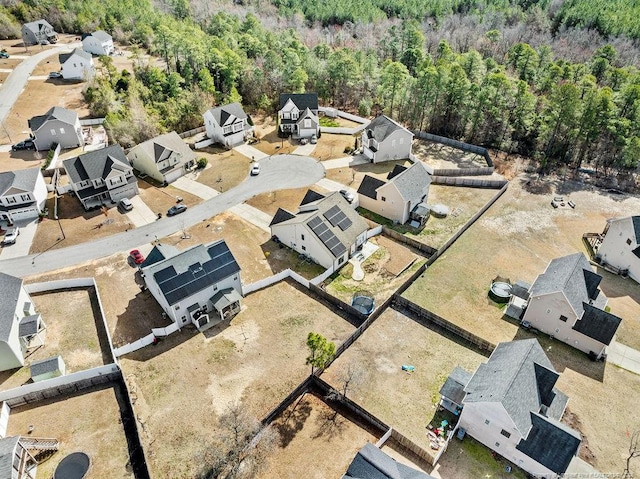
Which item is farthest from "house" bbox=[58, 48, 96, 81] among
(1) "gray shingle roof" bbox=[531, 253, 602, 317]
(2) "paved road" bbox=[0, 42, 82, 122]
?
(1) "gray shingle roof" bbox=[531, 253, 602, 317]

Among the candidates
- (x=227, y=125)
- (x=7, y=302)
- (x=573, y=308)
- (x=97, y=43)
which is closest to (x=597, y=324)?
(x=573, y=308)

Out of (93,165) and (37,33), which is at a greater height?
(37,33)

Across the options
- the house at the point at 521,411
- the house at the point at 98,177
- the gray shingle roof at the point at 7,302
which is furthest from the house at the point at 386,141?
the gray shingle roof at the point at 7,302

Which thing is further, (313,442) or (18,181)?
(18,181)

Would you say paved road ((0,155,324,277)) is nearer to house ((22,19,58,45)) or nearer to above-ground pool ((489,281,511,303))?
above-ground pool ((489,281,511,303))

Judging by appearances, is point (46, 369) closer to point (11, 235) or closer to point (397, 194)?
point (11, 235)
